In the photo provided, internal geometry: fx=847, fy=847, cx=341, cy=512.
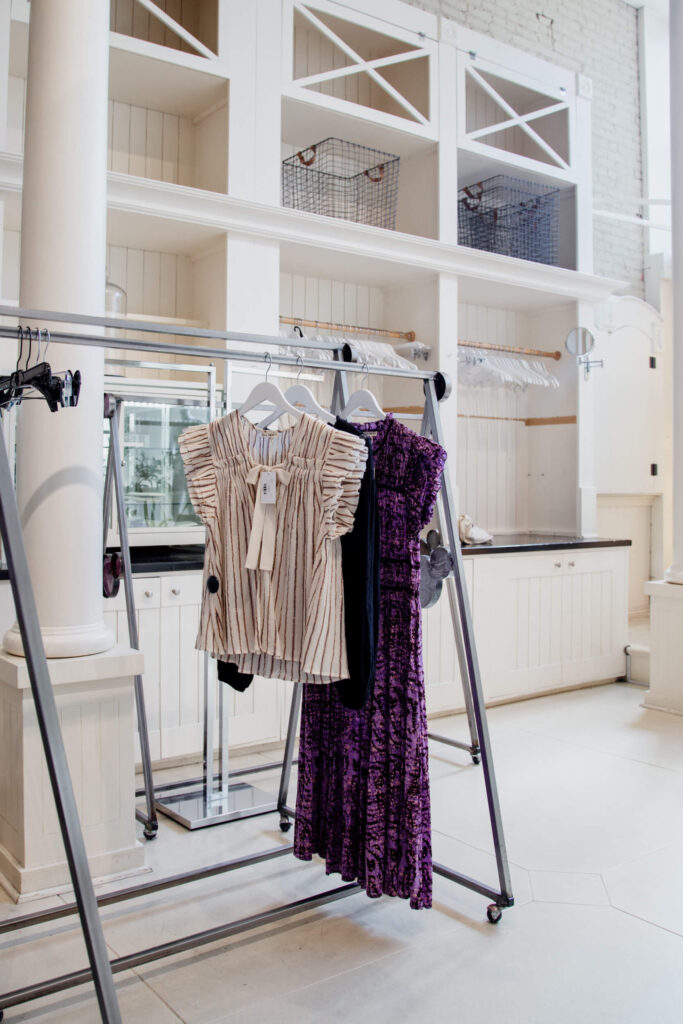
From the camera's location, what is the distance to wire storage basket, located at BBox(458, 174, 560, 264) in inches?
190

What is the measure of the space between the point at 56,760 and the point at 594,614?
3806mm

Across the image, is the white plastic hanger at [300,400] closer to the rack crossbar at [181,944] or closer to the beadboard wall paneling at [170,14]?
the rack crossbar at [181,944]

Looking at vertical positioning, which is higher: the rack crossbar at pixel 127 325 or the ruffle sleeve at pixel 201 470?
the rack crossbar at pixel 127 325

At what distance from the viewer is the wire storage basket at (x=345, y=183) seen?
4.26 metres

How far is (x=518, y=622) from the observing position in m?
4.37

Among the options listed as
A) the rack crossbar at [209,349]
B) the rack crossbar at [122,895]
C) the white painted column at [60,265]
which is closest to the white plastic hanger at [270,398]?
the rack crossbar at [209,349]

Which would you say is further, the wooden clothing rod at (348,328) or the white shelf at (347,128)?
the wooden clothing rod at (348,328)

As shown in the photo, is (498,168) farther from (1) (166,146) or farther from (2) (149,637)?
(2) (149,637)

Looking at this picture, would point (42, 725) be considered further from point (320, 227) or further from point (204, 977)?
point (320, 227)

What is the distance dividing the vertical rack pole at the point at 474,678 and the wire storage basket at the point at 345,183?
2332 mm

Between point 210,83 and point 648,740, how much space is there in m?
3.45

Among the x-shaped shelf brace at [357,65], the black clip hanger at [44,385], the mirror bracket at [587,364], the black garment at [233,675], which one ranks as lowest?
the black garment at [233,675]

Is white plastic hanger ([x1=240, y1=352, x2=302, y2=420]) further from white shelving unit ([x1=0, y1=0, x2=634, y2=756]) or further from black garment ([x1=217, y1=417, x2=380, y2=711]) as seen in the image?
white shelving unit ([x1=0, y1=0, x2=634, y2=756])

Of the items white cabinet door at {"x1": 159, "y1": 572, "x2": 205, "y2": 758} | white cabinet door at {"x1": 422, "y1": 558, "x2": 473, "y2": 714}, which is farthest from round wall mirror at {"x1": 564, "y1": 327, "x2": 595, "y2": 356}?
white cabinet door at {"x1": 159, "y1": 572, "x2": 205, "y2": 758}
